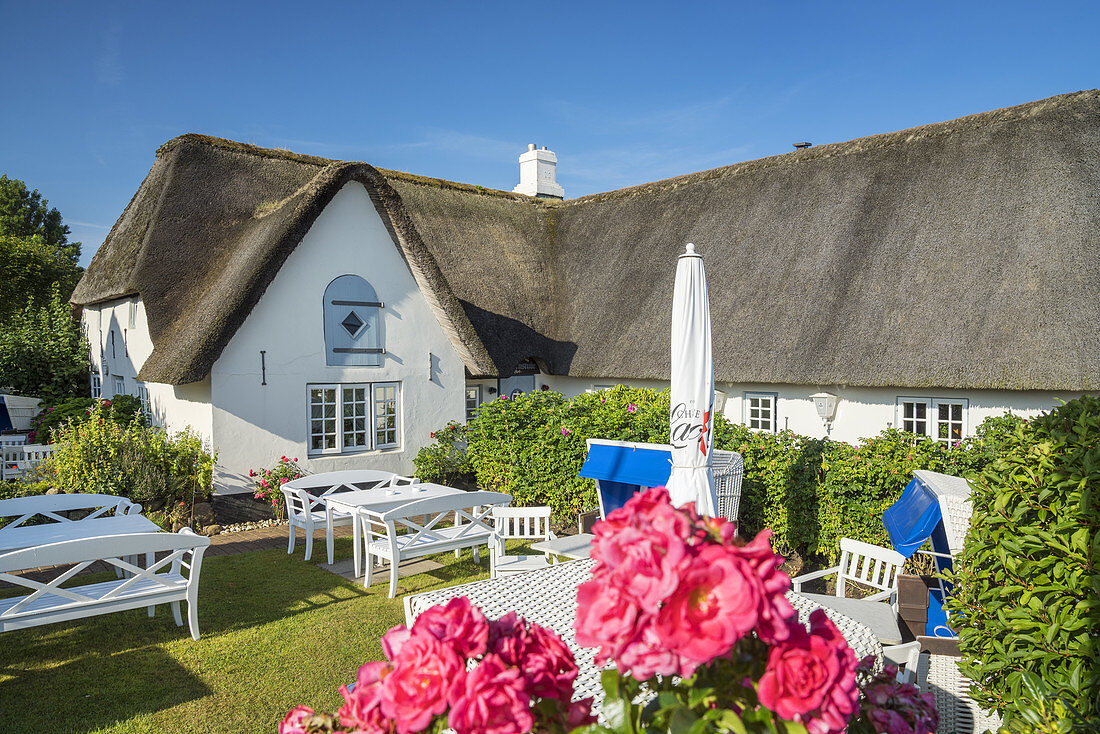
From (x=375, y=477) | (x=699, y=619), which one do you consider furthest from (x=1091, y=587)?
(x=375, y=477)

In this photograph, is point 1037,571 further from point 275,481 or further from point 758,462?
point 275,481

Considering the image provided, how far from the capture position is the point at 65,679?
498 centimetres

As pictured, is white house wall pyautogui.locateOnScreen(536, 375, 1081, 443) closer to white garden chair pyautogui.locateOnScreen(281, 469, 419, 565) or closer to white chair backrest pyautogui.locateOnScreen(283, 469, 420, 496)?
white chair backrest pyautogui.locateOnScreen(283, 469, 420, 496)

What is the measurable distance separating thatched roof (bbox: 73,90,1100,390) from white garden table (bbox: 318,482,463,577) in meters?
3.25

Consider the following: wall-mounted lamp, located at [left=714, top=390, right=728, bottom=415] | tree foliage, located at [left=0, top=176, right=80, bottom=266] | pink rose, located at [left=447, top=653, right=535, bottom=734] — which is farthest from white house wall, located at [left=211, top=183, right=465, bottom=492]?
tree foliage, located at [left=0, top=176, right=80, bottom=266]

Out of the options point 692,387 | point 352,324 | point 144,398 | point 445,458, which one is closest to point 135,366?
point 144,398

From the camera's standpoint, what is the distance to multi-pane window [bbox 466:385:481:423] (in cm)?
1391

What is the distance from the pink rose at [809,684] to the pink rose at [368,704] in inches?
25.4

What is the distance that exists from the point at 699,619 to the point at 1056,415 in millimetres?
2543

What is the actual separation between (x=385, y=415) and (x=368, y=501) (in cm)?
438

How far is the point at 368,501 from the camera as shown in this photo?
748 cm

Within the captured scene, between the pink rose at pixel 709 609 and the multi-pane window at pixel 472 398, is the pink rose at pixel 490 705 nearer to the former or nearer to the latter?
the pink rose at pixel 709 609

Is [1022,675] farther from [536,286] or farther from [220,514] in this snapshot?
[536,286]

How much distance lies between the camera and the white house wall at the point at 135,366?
10414mm
